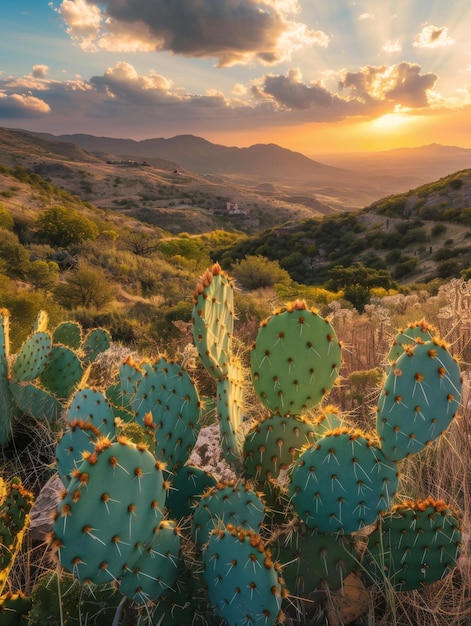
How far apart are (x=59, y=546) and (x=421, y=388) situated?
4.20ft

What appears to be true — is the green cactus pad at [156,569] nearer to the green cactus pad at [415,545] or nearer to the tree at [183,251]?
the green cactus pad at [415,545]

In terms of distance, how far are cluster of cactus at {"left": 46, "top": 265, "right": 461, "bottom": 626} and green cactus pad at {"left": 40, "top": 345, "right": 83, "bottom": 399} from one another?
2238 mm

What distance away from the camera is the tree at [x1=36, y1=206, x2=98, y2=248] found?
82.7ft

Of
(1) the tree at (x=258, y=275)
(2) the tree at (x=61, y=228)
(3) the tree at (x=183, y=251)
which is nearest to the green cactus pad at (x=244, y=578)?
(1) the tree at (x=258, y=275)

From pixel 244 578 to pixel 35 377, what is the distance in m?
3.18

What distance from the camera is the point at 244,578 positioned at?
4.97ft

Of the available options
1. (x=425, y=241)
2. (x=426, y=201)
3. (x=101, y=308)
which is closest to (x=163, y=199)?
(x=426, y=201)

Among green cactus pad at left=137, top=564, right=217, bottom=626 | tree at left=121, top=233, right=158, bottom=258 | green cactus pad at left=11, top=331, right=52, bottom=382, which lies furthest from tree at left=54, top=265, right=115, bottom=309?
tree at left=121, top=233, right=158, bottom=258

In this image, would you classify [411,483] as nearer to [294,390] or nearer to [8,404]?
[294,390]

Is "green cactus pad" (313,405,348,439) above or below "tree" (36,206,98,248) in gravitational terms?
above

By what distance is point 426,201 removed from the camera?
4134 cm

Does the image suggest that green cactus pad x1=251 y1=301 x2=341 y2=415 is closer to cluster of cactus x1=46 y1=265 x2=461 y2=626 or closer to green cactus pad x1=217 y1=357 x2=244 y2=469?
cluster of cactus x1=46 y1=265 x2=461 y2=626

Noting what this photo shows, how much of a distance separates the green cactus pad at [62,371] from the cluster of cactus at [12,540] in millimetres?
2440

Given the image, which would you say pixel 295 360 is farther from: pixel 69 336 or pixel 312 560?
pixel 69 336
